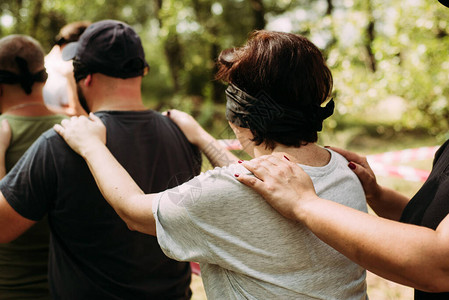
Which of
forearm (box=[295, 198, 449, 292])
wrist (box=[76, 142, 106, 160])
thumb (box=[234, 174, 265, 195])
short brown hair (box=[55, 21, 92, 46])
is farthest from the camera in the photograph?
short brown hair (box=[55, 21, 92, 46])

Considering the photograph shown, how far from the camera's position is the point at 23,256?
2.32 metres

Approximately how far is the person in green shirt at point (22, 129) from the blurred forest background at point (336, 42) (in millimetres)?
1203

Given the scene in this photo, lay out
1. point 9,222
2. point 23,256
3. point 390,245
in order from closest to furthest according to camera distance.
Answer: point 390,245
point 9,222
point 23,256

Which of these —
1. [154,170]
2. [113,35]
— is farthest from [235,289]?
[113,35]

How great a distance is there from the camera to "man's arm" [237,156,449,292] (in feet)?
3.47

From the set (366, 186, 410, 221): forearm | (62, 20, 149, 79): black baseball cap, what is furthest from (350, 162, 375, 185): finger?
(62, 20, 149, 79): black baseball cap

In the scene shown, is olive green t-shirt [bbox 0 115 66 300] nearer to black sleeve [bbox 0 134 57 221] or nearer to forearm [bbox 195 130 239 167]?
black sleeve [bbox 0 134 57 221]

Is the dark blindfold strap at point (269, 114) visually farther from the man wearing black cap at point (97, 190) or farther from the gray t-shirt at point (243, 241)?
the man wearing black cap at point (97, 190)

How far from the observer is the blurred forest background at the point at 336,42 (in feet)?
26.4

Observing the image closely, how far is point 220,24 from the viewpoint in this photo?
1784 centimetres

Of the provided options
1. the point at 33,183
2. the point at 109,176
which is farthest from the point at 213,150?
the point at 33,183

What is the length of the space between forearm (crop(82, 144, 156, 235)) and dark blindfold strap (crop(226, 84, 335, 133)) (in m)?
0.47

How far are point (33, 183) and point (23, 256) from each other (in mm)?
739

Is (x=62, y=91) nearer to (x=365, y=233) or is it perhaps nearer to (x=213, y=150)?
(x=213, y=150)
